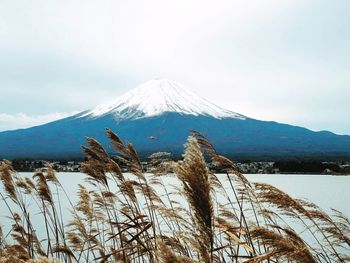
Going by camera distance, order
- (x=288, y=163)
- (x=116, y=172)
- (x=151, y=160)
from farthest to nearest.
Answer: (x=288, y=163) < (x=151, y=160) < (x=116, y=172)

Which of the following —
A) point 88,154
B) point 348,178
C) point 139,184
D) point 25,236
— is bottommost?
point 348,178

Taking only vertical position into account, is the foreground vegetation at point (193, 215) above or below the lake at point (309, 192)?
above

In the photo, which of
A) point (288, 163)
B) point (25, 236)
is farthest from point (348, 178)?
point (25, 236)

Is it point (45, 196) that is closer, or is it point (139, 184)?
point (139, 184)

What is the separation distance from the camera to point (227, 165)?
15.3 feet

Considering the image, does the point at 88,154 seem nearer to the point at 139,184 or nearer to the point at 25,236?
the point at 139,184

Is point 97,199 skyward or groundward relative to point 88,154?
groundward

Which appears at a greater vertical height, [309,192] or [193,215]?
[193,215]

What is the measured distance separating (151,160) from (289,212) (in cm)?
261

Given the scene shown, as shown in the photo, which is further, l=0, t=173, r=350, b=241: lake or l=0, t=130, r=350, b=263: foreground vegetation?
l=0, t=173, r=350, b=241: lake

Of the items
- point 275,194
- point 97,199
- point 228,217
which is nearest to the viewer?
point 275,194

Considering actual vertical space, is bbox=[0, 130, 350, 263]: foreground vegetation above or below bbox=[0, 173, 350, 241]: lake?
above

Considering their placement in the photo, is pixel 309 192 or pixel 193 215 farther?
pixel 309 192

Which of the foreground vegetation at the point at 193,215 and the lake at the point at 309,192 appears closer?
the foreground vegetation at the point at 193,215
